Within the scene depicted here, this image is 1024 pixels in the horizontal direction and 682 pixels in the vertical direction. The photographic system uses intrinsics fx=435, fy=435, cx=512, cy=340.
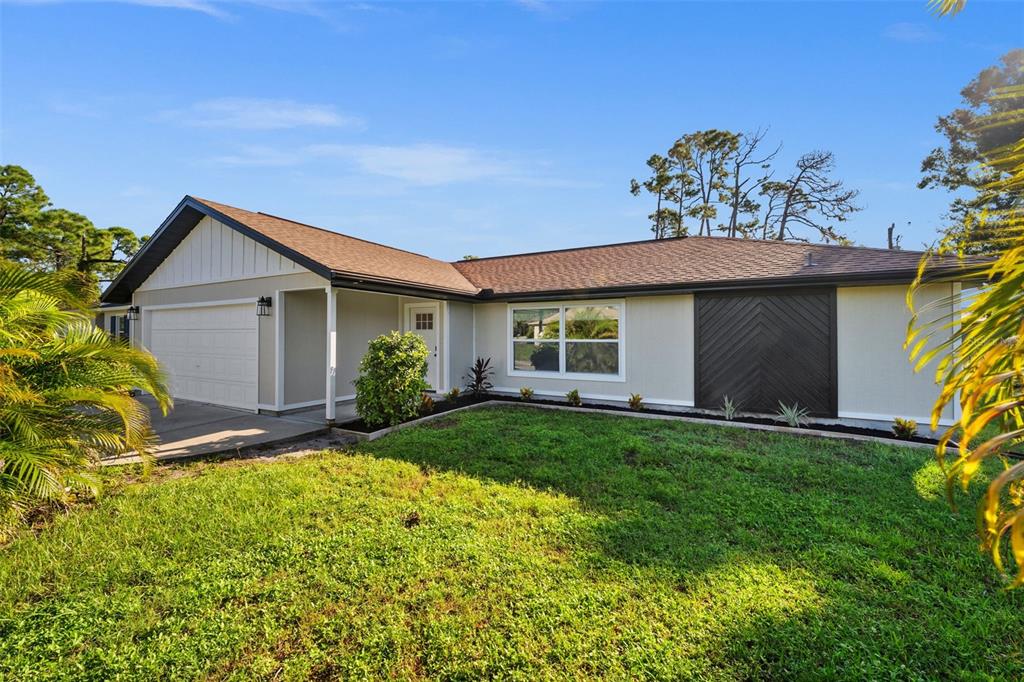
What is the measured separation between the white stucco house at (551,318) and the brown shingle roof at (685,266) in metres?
0.06

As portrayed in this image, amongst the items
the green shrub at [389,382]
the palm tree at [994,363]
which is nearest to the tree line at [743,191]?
the green shrub at [389,382]

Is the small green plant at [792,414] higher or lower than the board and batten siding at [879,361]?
lower

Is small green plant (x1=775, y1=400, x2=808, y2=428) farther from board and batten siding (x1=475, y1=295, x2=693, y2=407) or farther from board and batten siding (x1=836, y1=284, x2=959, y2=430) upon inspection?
board and batten siding (x1=475, y1=295, x2=693, y2=407)

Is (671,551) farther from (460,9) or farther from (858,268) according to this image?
(460,9)

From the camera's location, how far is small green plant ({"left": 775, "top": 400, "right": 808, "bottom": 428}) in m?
7.55

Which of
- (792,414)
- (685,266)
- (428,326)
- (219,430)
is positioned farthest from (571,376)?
(219,430)

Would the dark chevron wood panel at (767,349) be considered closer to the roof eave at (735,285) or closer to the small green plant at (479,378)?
the roof eave at (735,285)

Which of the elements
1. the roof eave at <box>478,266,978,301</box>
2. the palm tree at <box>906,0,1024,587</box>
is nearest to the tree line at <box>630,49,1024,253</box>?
the roof eave at <box>478,266,978,301</box>

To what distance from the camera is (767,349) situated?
27.3 feet

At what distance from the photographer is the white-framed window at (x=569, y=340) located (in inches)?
381

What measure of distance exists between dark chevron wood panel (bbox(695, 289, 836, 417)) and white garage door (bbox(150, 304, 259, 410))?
30.6ft

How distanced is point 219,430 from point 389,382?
10.3 feet

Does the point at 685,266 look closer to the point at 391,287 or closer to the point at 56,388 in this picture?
the point at 391,287

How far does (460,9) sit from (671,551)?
9262 millimetres
